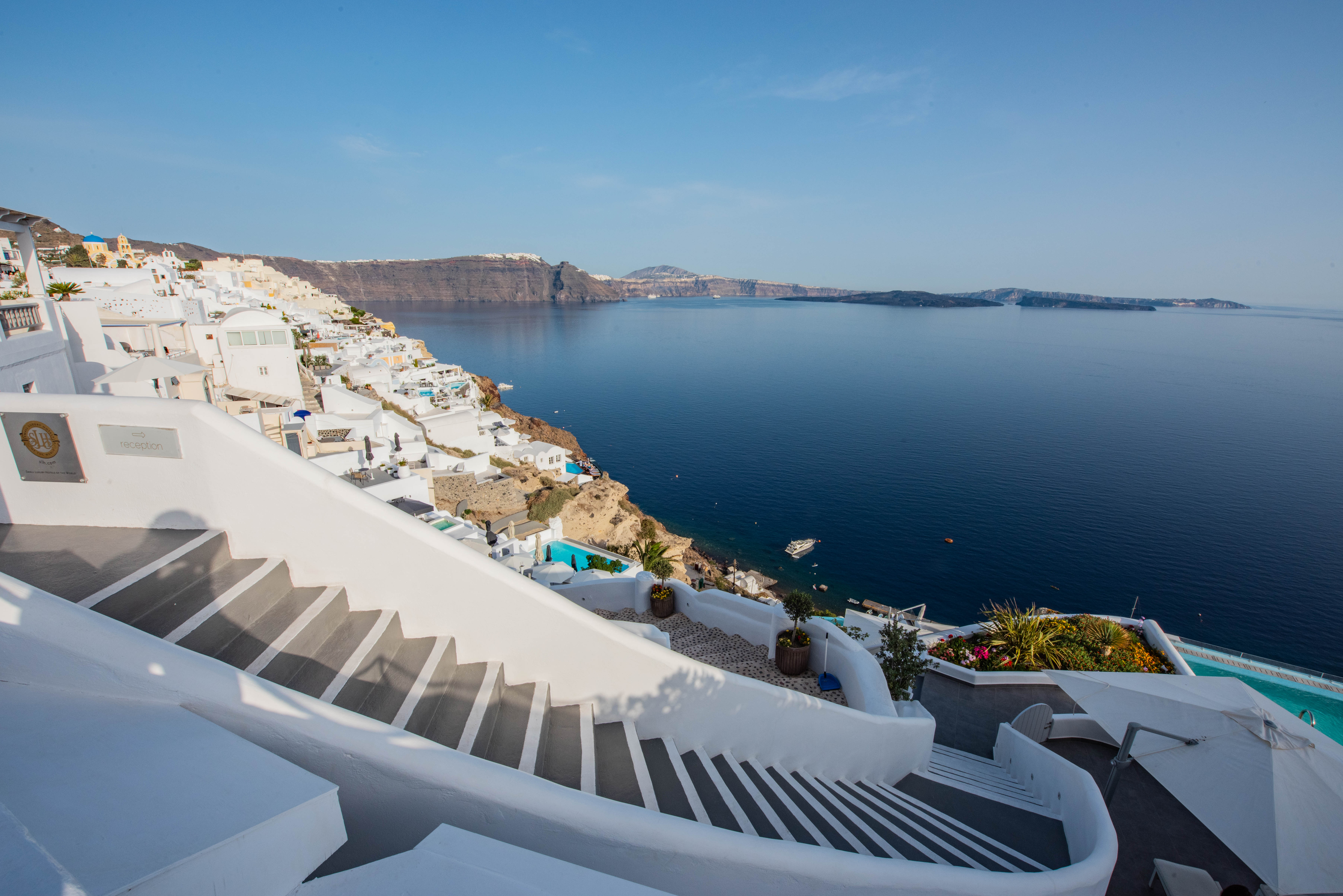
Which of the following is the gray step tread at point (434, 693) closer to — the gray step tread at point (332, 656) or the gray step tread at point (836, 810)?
the gray step tread at point (332, 656)

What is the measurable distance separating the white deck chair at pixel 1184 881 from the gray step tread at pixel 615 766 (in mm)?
5004

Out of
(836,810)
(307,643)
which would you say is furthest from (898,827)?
(307,643)

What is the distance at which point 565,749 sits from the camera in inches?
145

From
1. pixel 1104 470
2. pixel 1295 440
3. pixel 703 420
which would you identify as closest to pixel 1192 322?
pixel 1295 440

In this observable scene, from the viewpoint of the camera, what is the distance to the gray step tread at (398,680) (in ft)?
9.78

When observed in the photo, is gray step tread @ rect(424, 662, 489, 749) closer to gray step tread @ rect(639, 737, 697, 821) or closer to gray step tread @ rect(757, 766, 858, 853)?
gray step tread @ rect(639, 737, 697, 821)

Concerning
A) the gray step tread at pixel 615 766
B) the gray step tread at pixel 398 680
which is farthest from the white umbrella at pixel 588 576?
the gray step tread at pixel 398 680

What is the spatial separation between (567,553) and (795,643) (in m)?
13.9

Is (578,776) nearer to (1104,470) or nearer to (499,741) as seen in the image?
(499,741)

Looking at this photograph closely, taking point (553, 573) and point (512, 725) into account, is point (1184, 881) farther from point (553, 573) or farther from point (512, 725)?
point (553, 573)

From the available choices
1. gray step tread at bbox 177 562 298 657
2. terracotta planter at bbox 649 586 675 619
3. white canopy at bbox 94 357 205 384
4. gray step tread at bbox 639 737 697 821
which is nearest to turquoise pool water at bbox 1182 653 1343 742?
terracotta planter at bbox 649 586 675 619

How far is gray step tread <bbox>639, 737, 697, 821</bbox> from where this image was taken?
3.60 metres

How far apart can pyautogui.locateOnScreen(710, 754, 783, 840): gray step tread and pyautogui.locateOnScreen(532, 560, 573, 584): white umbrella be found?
222 inches

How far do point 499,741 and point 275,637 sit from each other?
4.70 feet
